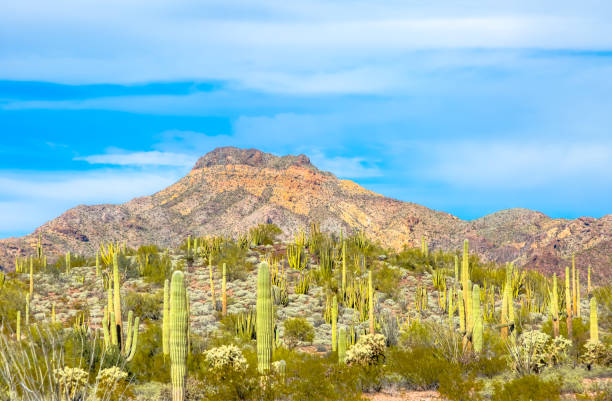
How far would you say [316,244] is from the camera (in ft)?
107

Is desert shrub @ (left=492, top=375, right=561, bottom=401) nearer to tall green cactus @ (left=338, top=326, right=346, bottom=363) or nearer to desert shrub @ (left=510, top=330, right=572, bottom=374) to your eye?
desert shrub @ (left=510, top=330, right=572, bottom=374)

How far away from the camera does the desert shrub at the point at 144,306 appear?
2339 centimetres

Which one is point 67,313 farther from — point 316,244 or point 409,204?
point 409,204

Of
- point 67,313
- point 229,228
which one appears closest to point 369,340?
point 67,313

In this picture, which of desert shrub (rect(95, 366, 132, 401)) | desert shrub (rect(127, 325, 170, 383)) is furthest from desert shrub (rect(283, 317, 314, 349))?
desert shrub (rect(95, 366, 132, 401))

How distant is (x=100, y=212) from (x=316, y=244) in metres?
60.9

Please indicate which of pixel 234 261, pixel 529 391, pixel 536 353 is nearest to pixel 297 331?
pixel 536 353

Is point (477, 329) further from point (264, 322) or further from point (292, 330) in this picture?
point (292, 330)

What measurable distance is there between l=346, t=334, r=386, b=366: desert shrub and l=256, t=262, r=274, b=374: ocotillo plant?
2761mm

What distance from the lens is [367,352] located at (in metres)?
14.3

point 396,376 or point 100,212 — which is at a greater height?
point 100,212

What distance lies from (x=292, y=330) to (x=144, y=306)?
7190mm

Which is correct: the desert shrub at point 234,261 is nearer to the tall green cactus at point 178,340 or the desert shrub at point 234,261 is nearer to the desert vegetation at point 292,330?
the desert vegetation at point 292,330

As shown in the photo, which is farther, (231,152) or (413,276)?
(231,152)
